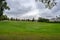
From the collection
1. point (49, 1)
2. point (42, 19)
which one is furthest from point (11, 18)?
point (49, 1)

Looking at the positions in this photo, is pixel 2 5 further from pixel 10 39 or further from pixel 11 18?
pixel 10 39

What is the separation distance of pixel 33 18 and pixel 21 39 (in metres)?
45.5

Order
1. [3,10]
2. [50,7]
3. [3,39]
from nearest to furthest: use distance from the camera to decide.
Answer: [3,39]
[50,7]
[3,10]

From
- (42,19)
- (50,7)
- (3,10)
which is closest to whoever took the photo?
(50,7)

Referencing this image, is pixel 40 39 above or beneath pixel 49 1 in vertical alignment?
beneath

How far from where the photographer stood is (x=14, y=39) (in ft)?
88.3

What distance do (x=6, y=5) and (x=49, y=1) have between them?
44096mm

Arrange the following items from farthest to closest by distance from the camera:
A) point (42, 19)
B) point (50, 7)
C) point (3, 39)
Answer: point (42, 19)
point (50, 7)
point (3, 39)

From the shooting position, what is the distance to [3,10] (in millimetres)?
75250

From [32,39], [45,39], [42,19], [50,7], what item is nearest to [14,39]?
[32,39]

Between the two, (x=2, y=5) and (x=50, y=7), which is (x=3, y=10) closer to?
(x=2, y=5)

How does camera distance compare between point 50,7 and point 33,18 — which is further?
point 33,18

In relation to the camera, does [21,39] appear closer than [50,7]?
Yes

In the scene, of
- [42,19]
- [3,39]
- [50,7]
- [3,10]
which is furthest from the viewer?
[3,10]
